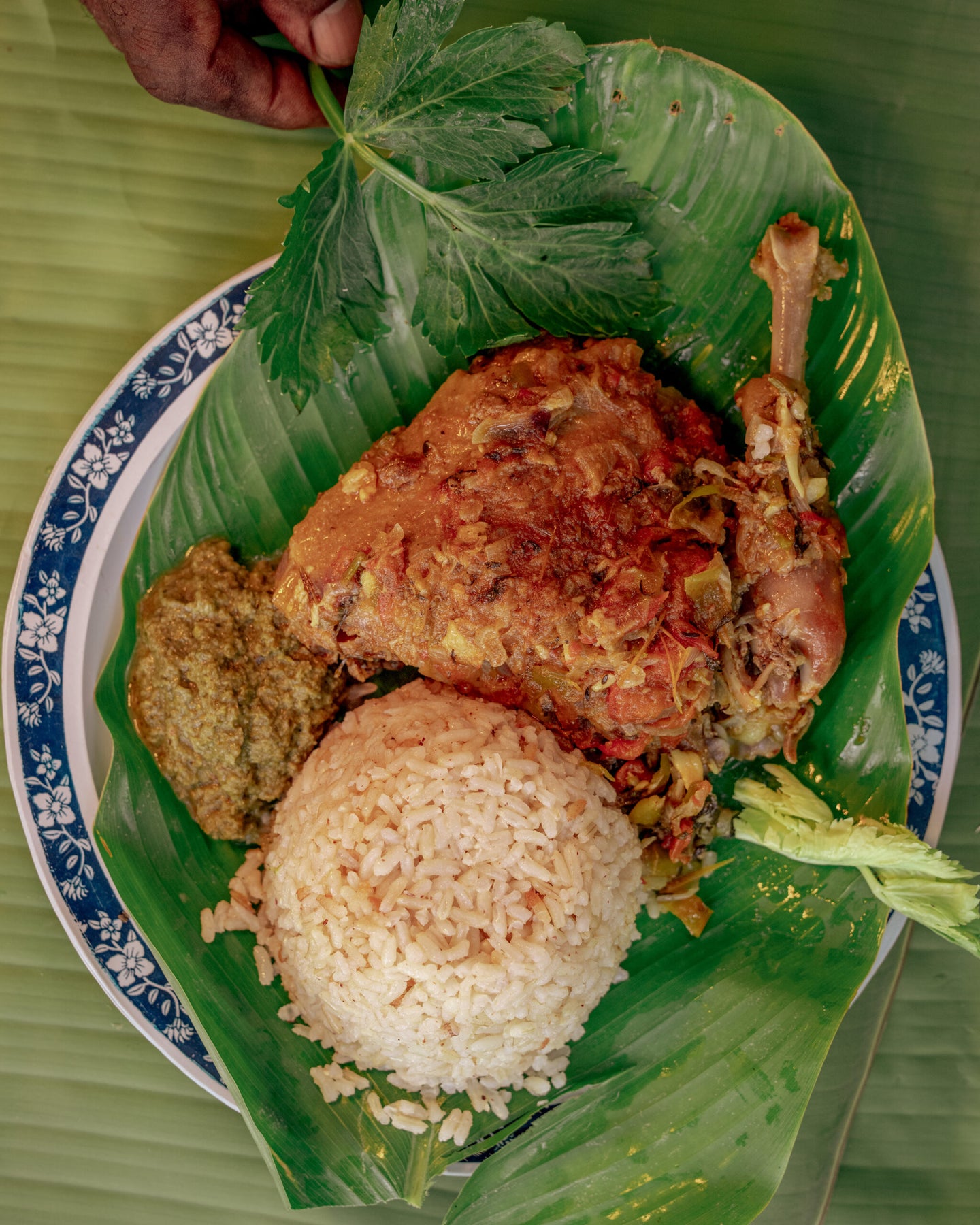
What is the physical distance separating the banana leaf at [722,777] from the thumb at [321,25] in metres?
0.56

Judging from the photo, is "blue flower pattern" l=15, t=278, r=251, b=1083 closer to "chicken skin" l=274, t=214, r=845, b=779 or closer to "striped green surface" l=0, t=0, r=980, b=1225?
"striped green surface" l=0, t=0, r=980, b=1225

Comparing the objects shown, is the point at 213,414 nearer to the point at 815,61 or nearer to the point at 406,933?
the point at 406,933

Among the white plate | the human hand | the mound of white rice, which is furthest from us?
the white plate

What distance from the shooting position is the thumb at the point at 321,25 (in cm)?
308

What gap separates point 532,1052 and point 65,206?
12.1 feet

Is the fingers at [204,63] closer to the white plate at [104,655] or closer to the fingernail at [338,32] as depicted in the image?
the fingernail at [338,32]

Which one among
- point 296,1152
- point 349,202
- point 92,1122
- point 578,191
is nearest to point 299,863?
point 296,1152

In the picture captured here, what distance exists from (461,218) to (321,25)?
885mm

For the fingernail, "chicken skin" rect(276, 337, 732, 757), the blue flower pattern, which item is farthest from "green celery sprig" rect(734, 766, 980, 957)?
the fingernail

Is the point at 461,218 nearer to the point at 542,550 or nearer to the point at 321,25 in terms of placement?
the point at 321,25

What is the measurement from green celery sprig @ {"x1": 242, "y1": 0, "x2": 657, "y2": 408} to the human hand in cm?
32

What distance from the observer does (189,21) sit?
9.75 feet

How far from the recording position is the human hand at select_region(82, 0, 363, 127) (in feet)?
9.76

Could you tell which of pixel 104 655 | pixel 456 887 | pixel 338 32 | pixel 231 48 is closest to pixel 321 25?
pixel 338 32
